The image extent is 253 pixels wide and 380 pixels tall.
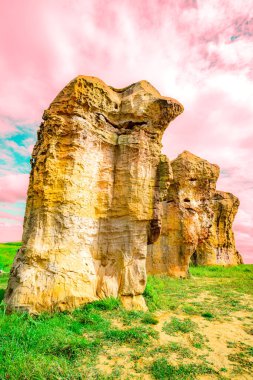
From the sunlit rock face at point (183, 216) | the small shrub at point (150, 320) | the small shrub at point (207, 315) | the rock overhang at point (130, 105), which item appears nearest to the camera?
the small shrub at point (150, 320)

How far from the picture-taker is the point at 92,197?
9031 mm

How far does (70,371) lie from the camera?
14.7 ft

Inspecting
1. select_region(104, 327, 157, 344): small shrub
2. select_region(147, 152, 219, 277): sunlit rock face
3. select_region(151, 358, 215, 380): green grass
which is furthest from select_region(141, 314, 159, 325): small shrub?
select_region(147, 152, 219, 277): sunlit rock face

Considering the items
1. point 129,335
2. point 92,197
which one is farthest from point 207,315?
point 92,197

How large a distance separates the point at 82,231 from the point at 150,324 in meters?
3.48

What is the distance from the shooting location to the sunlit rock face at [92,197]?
7.59 meters

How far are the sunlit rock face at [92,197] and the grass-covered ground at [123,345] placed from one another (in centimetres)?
76

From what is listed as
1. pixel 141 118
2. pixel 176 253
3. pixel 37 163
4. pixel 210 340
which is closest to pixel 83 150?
pixel 37 163

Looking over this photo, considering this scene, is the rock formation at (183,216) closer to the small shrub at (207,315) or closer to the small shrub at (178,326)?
the small shrub at (207,315)

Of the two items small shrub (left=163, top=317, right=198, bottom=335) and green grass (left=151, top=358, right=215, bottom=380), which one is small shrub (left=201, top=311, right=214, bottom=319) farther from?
green grass (left=151, top=358, right=215, bottom=380)

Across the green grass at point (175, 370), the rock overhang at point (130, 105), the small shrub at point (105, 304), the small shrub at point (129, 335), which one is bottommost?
the green grass at point (175, 370)

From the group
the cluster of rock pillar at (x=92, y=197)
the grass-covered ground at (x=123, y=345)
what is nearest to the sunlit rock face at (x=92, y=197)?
the cluster of rock pillar at (x=92, y=197)

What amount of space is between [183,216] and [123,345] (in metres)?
14.4

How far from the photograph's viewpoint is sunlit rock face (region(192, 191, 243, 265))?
29.3m
